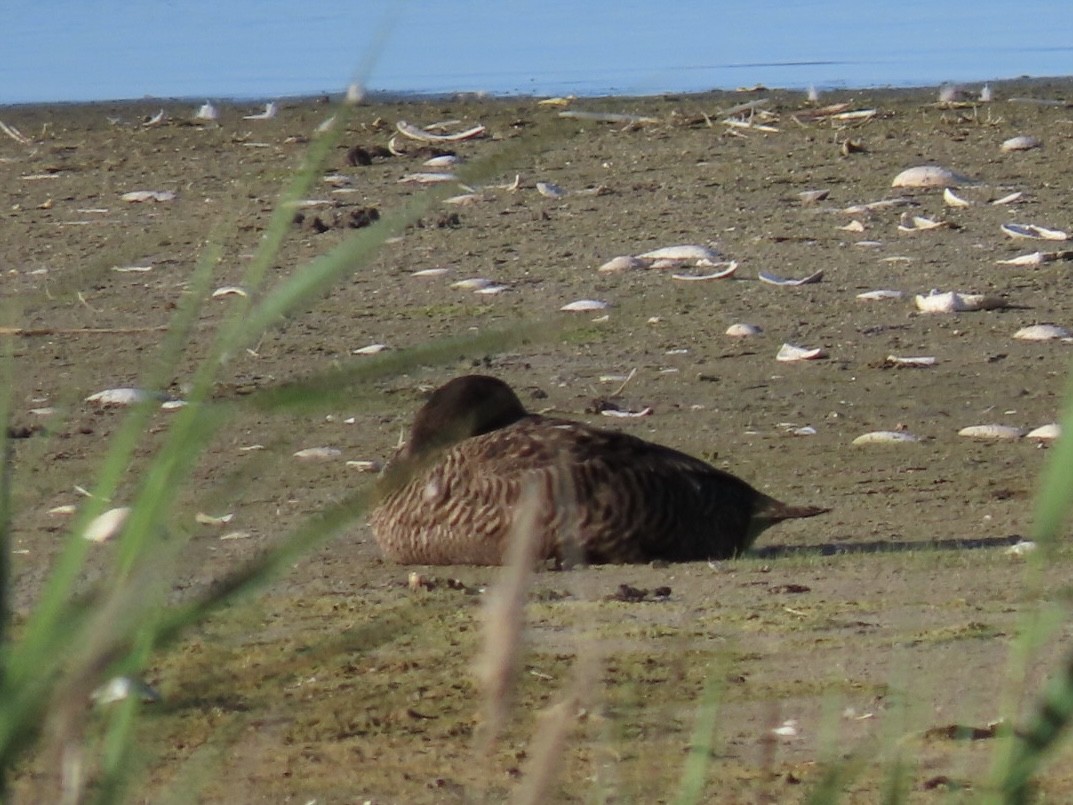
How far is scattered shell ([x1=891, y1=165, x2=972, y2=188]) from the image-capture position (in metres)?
12.2

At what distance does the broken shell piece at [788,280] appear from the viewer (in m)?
10.1

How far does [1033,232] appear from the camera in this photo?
36.0ft

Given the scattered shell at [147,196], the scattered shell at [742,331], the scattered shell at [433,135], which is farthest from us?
the scattered shell at [433,135]

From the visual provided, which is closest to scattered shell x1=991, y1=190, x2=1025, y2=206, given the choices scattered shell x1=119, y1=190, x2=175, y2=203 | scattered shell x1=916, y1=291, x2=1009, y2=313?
scattered shell x1=916, y1=291, x2=1009, y2=313

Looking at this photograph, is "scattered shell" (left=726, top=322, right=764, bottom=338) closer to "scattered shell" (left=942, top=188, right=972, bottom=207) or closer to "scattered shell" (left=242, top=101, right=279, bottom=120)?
"scattered shell" (left=942, top=188, right=972, bottom=207)

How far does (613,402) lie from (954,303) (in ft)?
7.16

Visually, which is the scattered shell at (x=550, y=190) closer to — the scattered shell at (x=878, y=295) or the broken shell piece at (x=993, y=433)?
the scattered shell at (x=878, y=295)

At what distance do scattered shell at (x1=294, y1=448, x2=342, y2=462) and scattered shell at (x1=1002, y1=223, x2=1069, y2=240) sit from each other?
16.2ft

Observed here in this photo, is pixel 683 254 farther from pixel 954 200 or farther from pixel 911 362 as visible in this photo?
pixel 954 200

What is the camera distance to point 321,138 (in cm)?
211

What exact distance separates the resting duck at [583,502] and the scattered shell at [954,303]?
3.62m

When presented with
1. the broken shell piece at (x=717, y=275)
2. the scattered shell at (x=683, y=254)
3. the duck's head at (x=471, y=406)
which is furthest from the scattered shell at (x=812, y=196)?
the duck's head at (x=471, y=406)

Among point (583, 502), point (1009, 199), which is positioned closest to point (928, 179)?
point (1009, 199)

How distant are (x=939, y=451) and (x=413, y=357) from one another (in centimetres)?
572
